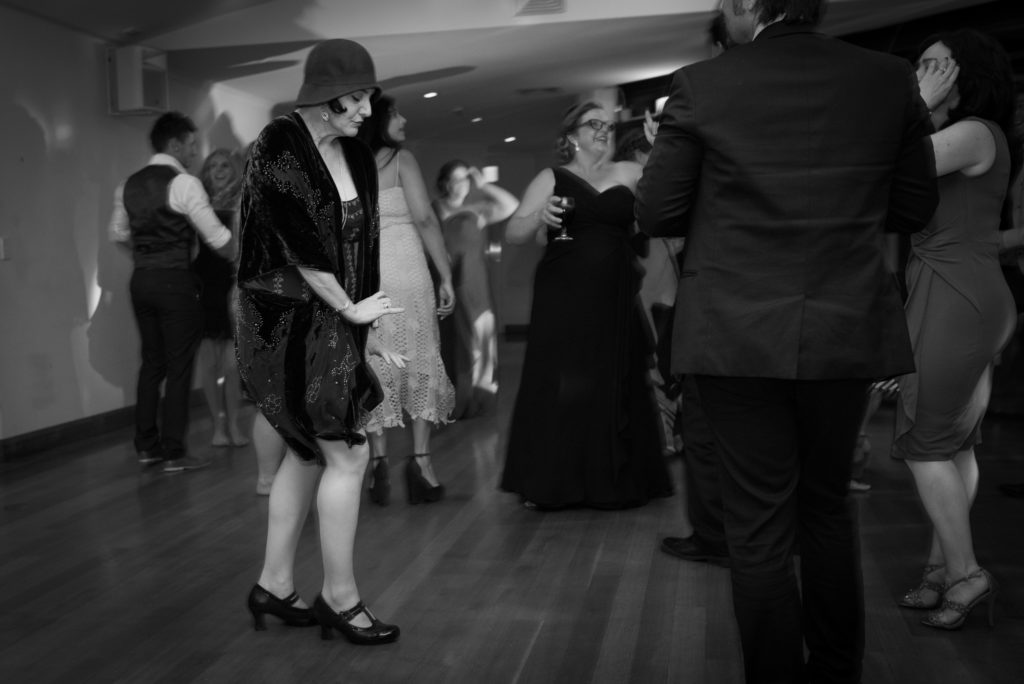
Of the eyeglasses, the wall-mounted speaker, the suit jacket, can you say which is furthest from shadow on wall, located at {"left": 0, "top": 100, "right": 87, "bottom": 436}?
the suit jacket

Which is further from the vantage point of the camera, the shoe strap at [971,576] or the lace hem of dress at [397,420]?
the lace hem of dress at [397,420]

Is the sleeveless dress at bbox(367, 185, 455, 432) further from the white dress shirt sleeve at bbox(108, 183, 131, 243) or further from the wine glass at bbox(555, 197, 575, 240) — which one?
the white dress shirt sleeve at bbox(108, 183, 131, 243)

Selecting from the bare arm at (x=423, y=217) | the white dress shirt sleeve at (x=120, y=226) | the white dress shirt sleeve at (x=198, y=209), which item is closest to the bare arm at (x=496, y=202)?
the white dress shirt sleeve at (x=198, y=209)

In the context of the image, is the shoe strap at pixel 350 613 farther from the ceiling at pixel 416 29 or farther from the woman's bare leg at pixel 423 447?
the ceiling at pixel 416 29

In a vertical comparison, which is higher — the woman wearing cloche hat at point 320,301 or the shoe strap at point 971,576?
the woman wearing cloche hat at point 320,301

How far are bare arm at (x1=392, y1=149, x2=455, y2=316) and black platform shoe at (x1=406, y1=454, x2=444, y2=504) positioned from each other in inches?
27.1

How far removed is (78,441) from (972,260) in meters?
5.43

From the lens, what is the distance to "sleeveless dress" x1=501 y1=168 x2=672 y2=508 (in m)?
4.46

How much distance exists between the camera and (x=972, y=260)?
2.90m

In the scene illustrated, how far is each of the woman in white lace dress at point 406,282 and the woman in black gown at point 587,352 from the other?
359 mm

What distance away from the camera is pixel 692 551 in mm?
3771

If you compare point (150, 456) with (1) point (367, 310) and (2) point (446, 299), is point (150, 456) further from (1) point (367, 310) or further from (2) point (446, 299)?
(1) point (367, 310)

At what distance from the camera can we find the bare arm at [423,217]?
445cm

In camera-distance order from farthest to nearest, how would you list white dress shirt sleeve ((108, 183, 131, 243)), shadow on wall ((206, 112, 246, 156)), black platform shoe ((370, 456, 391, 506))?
shadow on wall ((206, 112, 246, 156)) < white dress shirt sleeve ((108, 183, 131, 243)) < black platform shoe ((370, 456, 391, 506))
